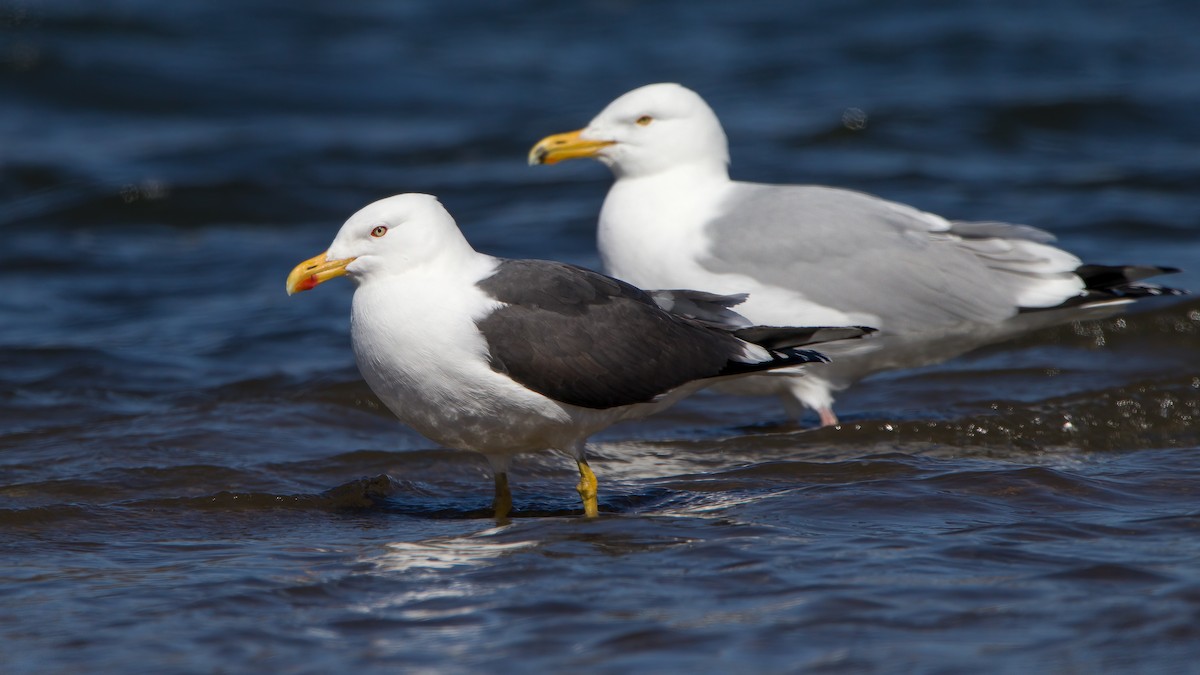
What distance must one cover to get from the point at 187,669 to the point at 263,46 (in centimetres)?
1643

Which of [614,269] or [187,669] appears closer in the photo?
[187,669]

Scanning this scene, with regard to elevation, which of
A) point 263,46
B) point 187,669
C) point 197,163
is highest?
point 263,46

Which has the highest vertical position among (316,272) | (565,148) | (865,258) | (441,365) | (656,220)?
(565,148)

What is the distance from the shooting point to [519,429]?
557 cm

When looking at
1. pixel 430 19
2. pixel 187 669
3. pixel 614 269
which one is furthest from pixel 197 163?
pixel 187 669

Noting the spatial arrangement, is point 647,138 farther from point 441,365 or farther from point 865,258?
point 441,365

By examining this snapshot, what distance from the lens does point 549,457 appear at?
23.4 feet

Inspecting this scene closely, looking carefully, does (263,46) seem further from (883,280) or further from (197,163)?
(883,280)

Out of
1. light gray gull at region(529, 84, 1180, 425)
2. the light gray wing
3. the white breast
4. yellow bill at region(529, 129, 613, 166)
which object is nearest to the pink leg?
light gray gull at region(529, 84, 1180, 425)

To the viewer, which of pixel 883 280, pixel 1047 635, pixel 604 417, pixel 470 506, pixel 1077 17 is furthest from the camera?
pixel 1077 17

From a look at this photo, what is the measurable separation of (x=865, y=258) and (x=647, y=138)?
1327 mm

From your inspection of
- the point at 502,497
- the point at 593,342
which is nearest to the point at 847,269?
the point at 593,342

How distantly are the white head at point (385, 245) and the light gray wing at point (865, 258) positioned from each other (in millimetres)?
2038

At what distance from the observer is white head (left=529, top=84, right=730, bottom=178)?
25.8ft
